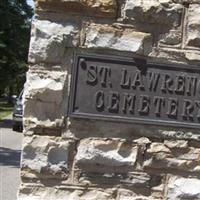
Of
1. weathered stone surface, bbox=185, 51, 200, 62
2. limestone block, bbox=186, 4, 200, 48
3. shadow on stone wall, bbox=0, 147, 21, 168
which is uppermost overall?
limestone block, bbox=186, 4, 200, 48

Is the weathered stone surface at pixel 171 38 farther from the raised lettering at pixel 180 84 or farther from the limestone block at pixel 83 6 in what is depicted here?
the limestone block at pixel 83 6

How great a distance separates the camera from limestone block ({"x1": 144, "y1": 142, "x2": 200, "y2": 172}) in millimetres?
4414

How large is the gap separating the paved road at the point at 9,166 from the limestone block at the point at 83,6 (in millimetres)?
6275

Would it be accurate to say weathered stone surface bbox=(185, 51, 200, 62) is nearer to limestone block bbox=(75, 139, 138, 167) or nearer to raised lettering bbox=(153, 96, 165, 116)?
raised lettering bbox=(153, 96, 165, 116)

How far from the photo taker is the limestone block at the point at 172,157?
441 centimetres

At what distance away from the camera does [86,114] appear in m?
4.38

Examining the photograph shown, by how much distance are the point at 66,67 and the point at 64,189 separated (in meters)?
0.86

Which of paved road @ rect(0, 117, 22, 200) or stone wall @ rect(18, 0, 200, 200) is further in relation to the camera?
paved road @ rect(0, 117, 22, 200)

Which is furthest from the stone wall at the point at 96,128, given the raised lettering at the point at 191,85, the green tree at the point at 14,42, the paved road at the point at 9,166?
the green tree at the point at 14,42

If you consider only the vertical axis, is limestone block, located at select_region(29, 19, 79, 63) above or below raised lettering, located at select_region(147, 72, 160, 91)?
above

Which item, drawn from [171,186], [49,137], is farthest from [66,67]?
[171,186]

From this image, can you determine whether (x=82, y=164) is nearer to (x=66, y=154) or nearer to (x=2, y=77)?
(x=66, y=154)

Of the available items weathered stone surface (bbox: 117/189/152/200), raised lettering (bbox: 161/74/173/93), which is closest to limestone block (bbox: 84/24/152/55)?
raised lettering (bbox: 161/74/173/93)

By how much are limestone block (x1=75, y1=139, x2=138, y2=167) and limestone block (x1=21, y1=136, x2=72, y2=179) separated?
0.11 meters
